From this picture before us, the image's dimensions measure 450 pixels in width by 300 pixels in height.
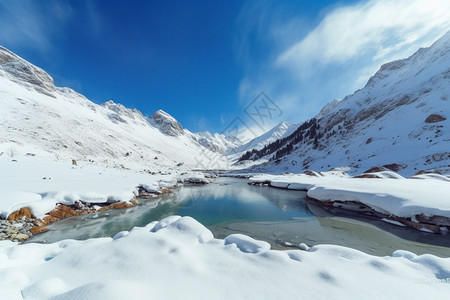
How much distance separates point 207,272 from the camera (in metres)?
3.87

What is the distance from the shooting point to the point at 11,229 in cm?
796

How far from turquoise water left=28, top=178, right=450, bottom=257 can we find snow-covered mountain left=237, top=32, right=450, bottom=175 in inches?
1031

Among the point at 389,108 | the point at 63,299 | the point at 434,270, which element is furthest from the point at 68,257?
the point at 389,108

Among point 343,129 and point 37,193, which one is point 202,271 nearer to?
point 37,193

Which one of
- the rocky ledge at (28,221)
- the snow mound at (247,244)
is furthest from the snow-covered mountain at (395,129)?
the rocky ledge at (28,221)

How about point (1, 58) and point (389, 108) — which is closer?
point (389, 108)

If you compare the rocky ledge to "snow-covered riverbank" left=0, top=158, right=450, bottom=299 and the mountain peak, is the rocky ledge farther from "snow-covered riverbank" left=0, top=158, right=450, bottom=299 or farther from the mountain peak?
the mountain peak

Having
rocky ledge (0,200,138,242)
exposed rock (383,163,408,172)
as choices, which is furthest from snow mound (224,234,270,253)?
→ exposed rock (383,163,408,172)

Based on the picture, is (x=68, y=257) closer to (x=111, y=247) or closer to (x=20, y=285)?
(x=111, y=247)

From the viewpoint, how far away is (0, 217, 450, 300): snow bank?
3109mm

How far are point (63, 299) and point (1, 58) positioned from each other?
130 m

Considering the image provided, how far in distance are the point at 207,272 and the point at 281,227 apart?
7.93m

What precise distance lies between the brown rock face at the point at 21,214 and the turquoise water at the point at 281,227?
126cm

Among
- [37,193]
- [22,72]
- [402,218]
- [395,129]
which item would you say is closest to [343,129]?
[395,129]
